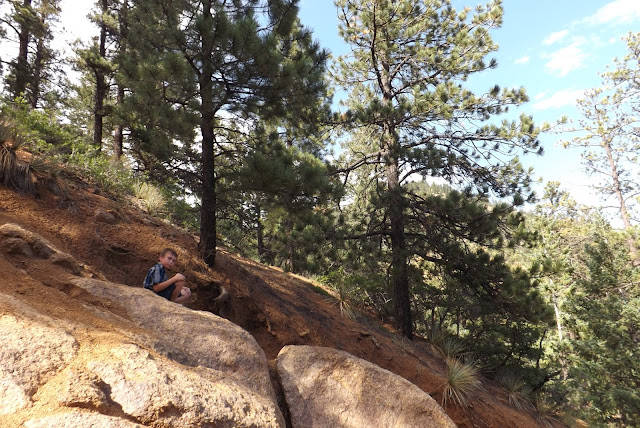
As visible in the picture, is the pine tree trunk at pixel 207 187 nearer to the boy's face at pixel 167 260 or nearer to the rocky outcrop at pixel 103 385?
the boy's face at pixel 167 260

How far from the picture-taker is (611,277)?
14.5 metres

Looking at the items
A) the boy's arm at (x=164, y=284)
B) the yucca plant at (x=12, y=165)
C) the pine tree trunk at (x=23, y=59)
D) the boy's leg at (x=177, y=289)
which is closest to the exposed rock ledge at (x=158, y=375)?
the boy's arm at (x=164, y=284)

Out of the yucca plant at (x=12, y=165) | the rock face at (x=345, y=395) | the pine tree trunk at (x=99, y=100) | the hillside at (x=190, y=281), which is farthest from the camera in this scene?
the pine tree trunk at (x=99, y=100)

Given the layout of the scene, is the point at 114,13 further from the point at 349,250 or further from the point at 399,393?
the point at 399,393

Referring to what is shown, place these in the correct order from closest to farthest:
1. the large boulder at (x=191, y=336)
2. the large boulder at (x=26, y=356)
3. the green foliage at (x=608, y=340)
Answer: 1. the large boulder at (x=26, y=356)
2. the large boulder at (x=191, y=336)
3. the green foliage at (x=608, y=340)

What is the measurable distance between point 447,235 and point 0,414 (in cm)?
887

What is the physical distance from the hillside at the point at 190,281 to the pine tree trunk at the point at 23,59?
10.5m

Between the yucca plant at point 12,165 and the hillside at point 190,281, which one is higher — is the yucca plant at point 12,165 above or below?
above

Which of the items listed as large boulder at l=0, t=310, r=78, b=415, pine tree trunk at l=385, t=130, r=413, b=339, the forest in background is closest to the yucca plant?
the forest in background

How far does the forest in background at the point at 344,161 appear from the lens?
5906 mm

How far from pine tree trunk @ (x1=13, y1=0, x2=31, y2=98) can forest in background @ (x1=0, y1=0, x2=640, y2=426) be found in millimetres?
62

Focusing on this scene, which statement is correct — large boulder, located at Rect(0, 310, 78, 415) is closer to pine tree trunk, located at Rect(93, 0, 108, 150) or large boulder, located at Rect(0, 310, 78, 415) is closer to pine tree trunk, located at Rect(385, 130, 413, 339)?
pine tree trunk, located at Rect(385, 130, 413, 339)

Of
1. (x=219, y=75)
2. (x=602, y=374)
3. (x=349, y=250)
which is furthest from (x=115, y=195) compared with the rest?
(x=602, y=374)

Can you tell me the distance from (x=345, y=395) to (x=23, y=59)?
56.7 ft
